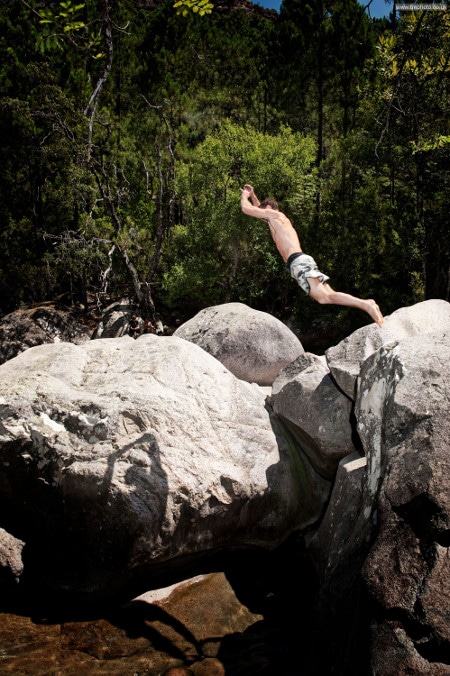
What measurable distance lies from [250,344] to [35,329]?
358 inches

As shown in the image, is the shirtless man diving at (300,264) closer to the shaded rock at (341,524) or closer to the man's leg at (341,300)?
the man's leg at (341,300)

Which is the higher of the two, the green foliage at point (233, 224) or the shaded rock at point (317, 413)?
the green foliage at point (233, 224)

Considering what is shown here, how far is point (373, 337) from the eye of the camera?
293 inches

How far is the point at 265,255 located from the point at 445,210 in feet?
18.9

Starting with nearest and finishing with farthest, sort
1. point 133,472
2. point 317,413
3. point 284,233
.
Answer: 1. point 133,472
2. point 284,233
3. point 317,413

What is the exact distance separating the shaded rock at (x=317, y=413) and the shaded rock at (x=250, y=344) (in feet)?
5.96

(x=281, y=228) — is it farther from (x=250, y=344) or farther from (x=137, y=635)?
(x=137, y=635)

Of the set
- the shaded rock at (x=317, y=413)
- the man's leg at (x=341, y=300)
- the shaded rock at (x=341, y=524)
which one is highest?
the man's leg at (x=341, y=300)

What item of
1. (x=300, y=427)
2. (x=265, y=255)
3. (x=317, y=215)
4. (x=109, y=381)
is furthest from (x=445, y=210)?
(x=109, y=381)

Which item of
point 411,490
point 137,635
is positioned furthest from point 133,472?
point 411,490

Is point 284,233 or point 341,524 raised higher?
point 284,233

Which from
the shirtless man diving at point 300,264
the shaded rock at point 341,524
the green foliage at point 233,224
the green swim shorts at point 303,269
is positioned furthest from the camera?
the green foliage at point 233,224

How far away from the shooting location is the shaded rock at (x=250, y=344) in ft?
32.9

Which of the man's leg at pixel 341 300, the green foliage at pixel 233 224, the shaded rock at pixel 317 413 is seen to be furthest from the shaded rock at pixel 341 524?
the green foliage at pixel 233 224
